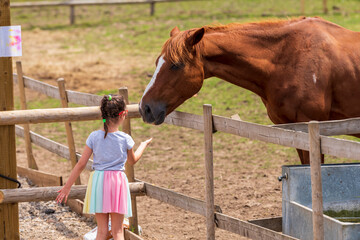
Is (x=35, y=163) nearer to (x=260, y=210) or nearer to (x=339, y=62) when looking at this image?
(x=260, y=210)

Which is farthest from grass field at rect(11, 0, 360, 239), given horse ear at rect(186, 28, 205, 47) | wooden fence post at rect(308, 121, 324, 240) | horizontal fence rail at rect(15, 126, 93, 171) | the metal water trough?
wooden fence post at rect(308, 121, 324, 240)

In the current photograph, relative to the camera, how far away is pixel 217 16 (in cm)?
1630

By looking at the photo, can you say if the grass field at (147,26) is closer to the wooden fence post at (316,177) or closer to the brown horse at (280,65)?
the brown horse at (280,65)

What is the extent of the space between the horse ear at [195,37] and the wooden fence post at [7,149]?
1427 millimetres

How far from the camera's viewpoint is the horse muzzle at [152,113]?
15.4 ft

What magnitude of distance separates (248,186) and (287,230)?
2.91 meters

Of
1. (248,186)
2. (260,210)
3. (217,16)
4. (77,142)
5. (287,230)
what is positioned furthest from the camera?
(217,16)

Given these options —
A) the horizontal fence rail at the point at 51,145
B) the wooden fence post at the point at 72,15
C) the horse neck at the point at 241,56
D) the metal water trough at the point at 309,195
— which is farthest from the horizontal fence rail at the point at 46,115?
the wooden fence post at the point at 72,15

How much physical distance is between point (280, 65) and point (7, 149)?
94.5 inches

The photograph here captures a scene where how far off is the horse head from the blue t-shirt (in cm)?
62

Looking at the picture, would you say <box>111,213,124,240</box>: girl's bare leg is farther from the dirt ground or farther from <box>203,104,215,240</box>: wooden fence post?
the dirt ground

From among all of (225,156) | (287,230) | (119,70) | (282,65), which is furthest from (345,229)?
(119,70)

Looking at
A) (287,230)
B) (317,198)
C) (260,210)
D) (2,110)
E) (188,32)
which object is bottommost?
(260,210)

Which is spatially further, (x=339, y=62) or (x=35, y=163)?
(x=35, y=163)
